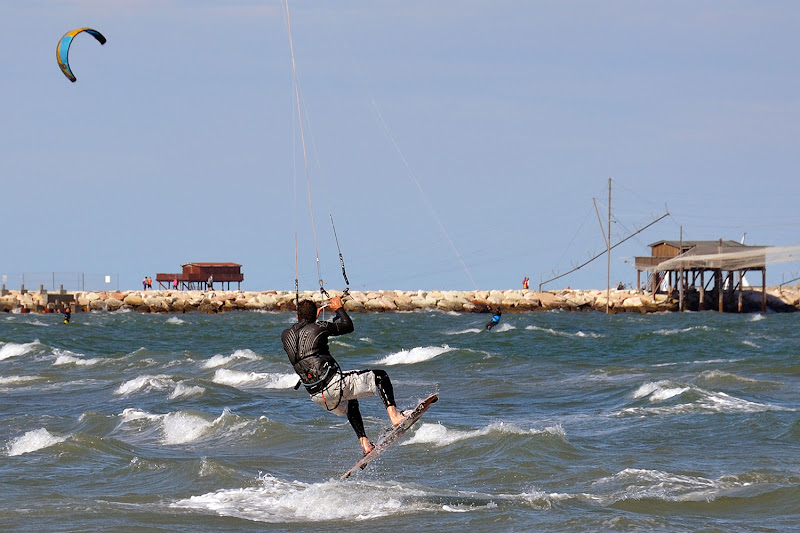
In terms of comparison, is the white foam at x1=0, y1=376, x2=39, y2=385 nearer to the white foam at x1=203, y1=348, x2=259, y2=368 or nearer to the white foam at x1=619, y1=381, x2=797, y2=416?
the white foam at x1=203, y1=348, x2=259, y2=368

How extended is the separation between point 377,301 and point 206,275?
1976 cm

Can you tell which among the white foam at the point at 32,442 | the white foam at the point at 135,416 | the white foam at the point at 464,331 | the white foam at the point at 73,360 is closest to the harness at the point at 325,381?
the white foam at the point at 32,442

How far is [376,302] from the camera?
293 ft

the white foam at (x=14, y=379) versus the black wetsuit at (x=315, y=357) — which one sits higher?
the black wetsuit at (x=315, y=357)

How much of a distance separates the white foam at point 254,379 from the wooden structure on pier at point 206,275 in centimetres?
7064

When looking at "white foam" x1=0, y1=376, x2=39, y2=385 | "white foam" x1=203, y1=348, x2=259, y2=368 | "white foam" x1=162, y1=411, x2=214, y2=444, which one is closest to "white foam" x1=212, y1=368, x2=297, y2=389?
"white foam" x1=203, y1=348, x2=259, y2=368

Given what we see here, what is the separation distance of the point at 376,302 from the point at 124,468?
240 ft

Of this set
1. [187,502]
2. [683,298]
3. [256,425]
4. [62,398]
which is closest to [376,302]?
[683,298]

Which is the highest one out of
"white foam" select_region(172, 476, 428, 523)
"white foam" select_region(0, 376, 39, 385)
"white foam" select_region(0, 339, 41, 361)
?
"white foam" select_region(0, 339, 41, 361)

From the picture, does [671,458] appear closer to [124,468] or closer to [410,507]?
[410,507]

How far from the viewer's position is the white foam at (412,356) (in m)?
36.8

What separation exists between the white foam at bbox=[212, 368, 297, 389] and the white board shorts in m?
15.2

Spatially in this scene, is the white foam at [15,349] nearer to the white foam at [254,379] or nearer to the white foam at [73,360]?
the white foam at [73,360]

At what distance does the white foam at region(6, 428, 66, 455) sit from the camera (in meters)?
17.7
